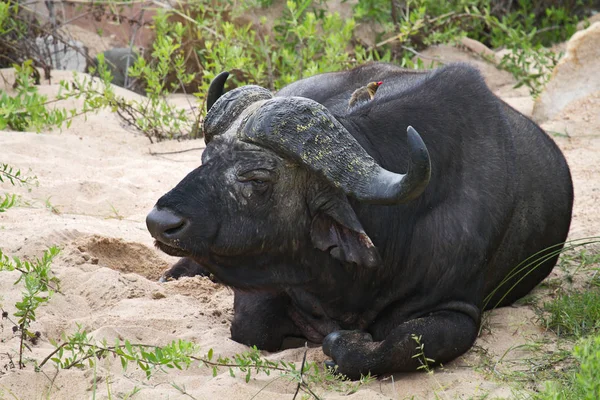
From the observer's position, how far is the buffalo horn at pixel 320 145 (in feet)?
14.4

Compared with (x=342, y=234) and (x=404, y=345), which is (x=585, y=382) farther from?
(x=342, y=234)

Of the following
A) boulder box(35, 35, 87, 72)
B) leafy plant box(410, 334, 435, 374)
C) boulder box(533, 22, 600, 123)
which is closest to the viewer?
leafy plant box(410, 334, 435, 374)

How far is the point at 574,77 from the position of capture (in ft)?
30.6

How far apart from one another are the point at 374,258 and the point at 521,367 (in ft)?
3.08

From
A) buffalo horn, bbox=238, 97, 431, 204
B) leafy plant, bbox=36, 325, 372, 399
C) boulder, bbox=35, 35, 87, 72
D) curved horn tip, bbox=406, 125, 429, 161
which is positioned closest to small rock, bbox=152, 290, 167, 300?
leafy plant, bbox=36, 325, 372, 399

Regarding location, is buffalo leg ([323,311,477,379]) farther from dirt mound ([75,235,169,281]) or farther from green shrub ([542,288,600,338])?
dirt mound ([75,235,169,281])

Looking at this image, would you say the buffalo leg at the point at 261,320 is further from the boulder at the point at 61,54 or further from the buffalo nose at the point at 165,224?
the boulder at the point at 61,54

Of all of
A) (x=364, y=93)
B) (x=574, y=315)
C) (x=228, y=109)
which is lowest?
(x=574, y=315)

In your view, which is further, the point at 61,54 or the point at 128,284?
the point at 61,54

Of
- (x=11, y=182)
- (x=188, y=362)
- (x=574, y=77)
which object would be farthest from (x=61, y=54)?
(x=188, y=362)

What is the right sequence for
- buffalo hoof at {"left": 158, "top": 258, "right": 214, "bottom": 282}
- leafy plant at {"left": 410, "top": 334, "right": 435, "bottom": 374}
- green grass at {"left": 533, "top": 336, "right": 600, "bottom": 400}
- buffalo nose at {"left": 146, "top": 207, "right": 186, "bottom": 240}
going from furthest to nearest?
buffalo hoof at {"left": 158, "top": 258, "right": 214, "bottom": 282} → leafy plant at {"left": 410, "top": 334, "right": 435, "bottom": 374} → buffalo nose at {"left": 146, "top": 207, "right": 186, "bottom": 240} → green grass at {"left": 533, "top": 336, "right": 600, "bottom": 400}

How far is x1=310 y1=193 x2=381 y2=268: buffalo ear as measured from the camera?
4566 millimetres

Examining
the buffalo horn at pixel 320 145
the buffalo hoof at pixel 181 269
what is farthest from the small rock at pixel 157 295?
the buffalo horn at pixel 320 145

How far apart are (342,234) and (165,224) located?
90 cm
